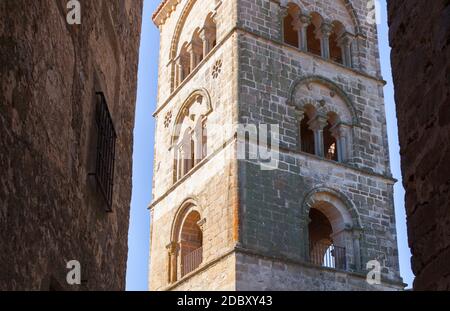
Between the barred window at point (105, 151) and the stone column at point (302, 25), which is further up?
the stone column at point (302, 25)

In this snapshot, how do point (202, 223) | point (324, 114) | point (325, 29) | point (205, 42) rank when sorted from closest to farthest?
point (202, 223)
point (324, 114)
point (205, 42)
point (325, 29)

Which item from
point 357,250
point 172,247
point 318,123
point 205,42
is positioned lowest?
point 357,250

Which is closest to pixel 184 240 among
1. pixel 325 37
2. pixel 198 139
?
pixel 198 139

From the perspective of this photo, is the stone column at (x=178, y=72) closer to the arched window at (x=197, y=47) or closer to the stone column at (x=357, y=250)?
the arched window at (x=197, y=47)

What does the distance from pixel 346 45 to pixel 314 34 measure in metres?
1.00

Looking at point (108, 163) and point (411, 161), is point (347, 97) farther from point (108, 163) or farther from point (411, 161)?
point (411, 161)

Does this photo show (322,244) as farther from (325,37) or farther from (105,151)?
(105,151)

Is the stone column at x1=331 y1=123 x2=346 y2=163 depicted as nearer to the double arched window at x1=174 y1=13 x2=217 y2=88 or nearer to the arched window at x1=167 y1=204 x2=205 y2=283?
the arched window at x1=167 y1=204 x2=205 y2=283

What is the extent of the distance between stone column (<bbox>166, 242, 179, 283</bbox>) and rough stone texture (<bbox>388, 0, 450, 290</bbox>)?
1540cm

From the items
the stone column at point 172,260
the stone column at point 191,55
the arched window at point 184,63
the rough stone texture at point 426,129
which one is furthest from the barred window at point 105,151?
the arched window at point 184,63

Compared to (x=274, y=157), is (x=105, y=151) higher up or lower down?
lower down

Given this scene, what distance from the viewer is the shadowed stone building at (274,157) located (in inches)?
683

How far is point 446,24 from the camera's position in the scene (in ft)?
13.6

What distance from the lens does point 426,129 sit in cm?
429
